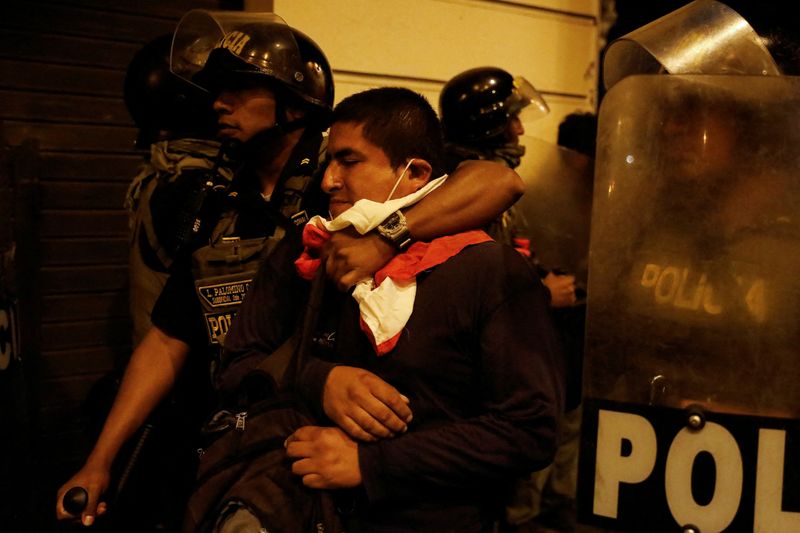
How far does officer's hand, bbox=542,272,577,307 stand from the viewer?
337 cm

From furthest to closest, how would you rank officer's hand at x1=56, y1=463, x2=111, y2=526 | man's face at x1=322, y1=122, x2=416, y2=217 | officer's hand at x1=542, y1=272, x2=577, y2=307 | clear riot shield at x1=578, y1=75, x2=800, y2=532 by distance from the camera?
1. officer's hand at x1=542, y1=272, x2=577, y2=307
2. officer's hand at x1=56, y1=463, x2=111, y2=526
3. man's face at x1=322, y1=122, x2=416, y2=217
4. clear riot shield at x1=578, y1=75, x2=800, y2=532

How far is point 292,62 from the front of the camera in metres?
2.37

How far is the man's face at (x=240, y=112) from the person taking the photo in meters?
2.30

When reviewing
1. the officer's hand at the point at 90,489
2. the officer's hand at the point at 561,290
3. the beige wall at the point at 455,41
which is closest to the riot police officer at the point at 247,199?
the officer's hand at the point at 90,489

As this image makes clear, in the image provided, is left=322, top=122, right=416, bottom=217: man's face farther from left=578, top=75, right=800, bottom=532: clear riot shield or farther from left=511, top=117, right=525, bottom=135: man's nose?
left=511, top=117, right=525, bottom=135: man's nose

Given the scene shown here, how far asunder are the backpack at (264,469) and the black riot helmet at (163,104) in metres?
1.63

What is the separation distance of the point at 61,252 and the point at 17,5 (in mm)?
1274

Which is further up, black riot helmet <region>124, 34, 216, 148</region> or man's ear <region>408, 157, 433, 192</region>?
black riot helmet <region>124, 34, 216, 148</region>

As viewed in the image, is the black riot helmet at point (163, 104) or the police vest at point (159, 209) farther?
the black riot helmet at point (163, 104)

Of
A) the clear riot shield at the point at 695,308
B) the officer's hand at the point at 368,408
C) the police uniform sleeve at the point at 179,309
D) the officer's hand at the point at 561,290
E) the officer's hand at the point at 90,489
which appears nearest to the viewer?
the clear riot shield at the point at 695,308

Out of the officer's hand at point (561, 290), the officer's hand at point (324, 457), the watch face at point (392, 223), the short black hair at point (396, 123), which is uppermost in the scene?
the short black hair at point (396, 123)

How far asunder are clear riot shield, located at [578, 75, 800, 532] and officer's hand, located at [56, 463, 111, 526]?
54.7 inches

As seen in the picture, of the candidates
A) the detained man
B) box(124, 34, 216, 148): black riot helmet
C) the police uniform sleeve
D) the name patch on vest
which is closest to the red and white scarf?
the detained man

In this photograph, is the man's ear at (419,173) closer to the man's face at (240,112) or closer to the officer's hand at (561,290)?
the man's face at (240,112)
